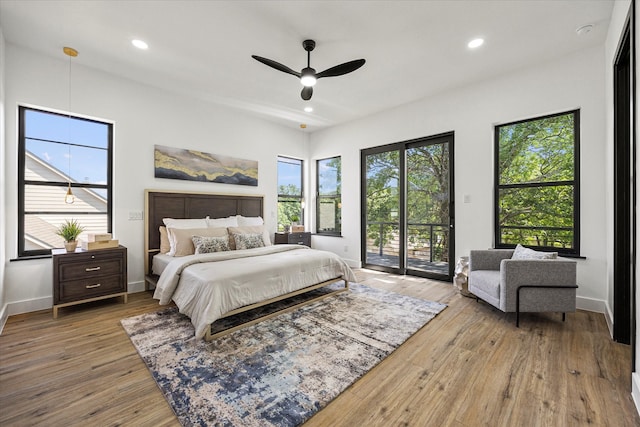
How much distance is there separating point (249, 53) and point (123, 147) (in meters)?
2.25

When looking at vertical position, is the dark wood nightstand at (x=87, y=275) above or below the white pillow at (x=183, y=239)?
below

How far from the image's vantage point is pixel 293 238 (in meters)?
5.67

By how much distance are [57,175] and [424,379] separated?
4.62 m

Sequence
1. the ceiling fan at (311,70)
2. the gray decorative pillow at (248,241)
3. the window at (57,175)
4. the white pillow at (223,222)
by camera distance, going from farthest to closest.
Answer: the white pillow at (223,222) → the gray decorative pillow at (248,241) → the window at (57,175) → the ceiling fan at (311,70)

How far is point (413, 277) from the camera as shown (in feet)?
16.0

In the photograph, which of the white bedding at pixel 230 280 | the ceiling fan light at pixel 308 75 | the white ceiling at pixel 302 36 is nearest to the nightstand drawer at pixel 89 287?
the white bedding at pixel 230 280

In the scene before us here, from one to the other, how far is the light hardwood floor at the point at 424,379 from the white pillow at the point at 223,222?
72.6 inches

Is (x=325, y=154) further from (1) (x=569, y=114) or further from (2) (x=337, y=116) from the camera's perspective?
(1) (x=569, y=114)

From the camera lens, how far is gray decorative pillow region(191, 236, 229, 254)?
3738mm

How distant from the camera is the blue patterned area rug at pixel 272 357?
5.54ft

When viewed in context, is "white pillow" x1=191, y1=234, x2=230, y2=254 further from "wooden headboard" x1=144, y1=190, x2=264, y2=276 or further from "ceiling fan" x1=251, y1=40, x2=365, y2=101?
"ceiling fan" x1=251, y1=40, x2=365, y2=101

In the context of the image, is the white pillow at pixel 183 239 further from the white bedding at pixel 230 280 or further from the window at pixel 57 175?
the window at pixel 57 175

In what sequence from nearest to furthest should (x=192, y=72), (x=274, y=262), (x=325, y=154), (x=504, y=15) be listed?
(x=504, y=15) < (x=274, y=262) < (x=192, y=72) < (x=325, y=154)

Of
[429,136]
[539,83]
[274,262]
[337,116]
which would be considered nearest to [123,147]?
[274,262]
